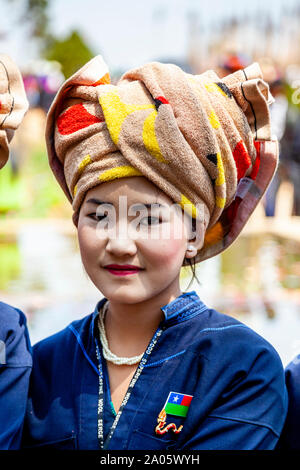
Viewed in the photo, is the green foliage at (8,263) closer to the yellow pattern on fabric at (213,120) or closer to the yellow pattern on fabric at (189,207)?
the yellow pattern on fabric at (189,207)

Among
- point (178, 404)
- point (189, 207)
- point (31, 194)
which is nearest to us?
point (178, 404)

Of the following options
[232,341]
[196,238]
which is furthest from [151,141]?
[232,341]

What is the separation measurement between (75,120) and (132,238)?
1.29 ft

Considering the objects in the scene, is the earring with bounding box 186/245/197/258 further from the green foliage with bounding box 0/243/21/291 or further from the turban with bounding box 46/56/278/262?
the green foliage with bounding box 0/243/21/291

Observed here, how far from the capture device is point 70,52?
31.9m

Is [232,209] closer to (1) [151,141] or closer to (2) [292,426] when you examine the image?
(1) [151,141]

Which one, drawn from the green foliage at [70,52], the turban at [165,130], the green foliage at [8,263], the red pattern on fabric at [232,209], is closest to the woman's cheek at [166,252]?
the turban at [165,130]

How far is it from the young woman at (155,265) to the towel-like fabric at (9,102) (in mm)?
112

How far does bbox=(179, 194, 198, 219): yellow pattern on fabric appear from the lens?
1.81 meters

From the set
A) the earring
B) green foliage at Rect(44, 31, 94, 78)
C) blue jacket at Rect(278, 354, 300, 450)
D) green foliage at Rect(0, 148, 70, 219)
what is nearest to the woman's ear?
the earring

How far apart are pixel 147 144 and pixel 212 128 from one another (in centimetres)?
19

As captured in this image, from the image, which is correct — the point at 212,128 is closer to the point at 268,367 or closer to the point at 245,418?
the point at 268,367

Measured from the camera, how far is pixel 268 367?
1.72m
